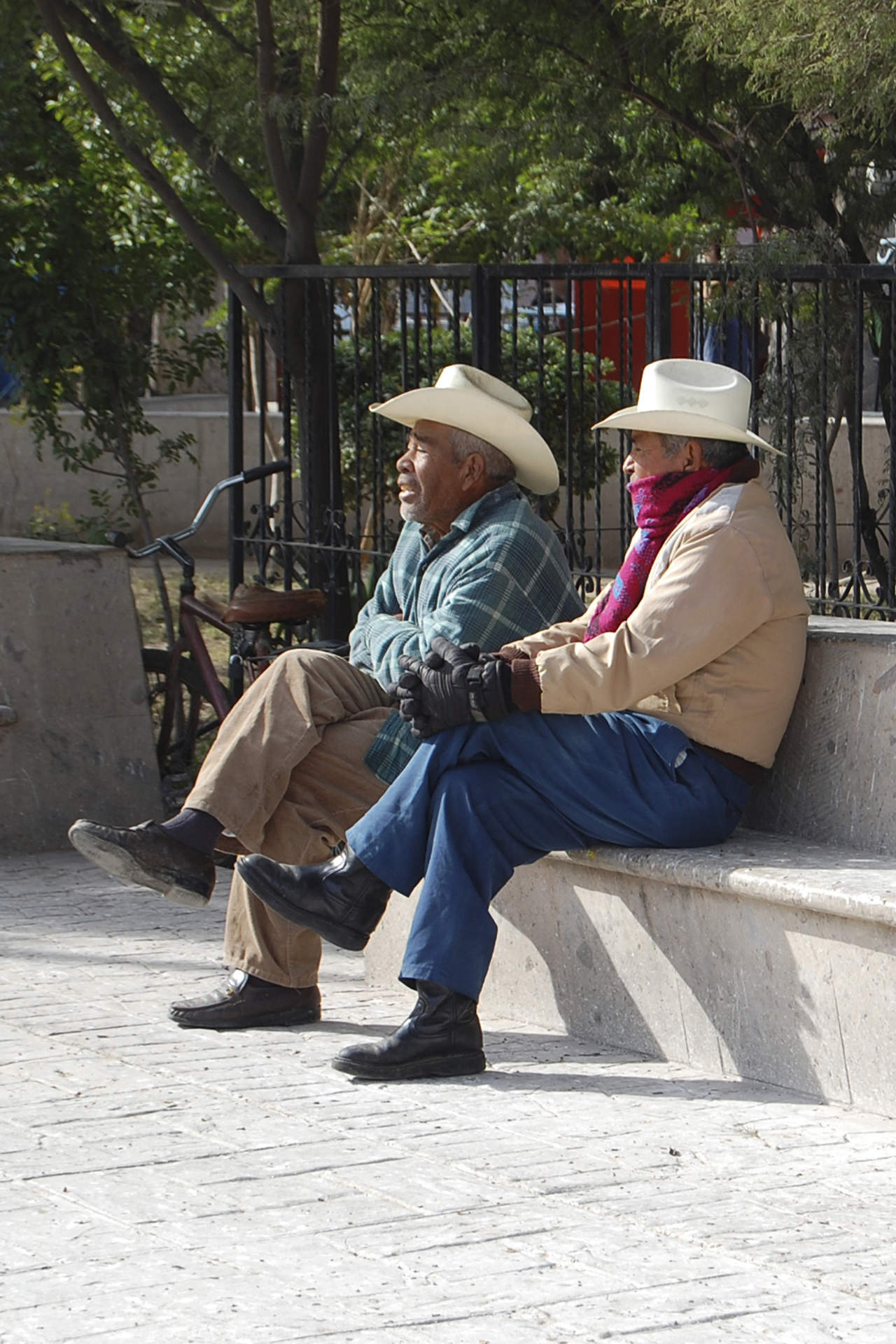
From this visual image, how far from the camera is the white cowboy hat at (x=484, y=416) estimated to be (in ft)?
16.6

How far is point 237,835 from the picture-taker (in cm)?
480

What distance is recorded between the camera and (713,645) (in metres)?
4.45

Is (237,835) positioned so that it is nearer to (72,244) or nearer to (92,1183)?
(92,1183)

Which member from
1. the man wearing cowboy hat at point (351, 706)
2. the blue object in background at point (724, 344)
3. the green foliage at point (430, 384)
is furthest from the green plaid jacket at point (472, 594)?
the green foliage at point (430, 384)

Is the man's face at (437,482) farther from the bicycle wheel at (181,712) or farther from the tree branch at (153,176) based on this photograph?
the tree branch at (153,176)

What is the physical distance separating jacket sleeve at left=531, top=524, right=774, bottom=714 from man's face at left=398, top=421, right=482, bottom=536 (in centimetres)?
77

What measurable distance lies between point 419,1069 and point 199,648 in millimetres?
3527

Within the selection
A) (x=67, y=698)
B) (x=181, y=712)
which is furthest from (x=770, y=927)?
(x=181, y=712)

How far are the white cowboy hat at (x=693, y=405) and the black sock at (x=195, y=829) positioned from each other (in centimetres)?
135

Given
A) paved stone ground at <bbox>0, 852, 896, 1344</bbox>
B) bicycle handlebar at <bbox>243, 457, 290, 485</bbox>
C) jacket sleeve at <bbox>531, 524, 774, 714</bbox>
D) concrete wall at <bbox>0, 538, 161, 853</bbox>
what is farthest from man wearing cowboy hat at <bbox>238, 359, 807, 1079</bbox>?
bicycle handlebar at <bbox>243, 457, 290, 485</bbox>

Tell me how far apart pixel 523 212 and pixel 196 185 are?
5.87 ft

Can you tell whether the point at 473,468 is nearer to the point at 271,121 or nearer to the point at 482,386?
the point at 482,386

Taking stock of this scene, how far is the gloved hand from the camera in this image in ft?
14.7

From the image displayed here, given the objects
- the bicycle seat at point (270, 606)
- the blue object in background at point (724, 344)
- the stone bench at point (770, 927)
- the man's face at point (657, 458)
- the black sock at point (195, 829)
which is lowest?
the stone bench at point (770, 927)
